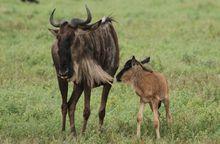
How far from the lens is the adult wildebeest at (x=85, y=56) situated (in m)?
7.92

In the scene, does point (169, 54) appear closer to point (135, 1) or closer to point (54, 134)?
point (54, 134)

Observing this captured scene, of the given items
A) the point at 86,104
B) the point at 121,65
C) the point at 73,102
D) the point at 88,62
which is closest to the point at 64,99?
the point at 73,102

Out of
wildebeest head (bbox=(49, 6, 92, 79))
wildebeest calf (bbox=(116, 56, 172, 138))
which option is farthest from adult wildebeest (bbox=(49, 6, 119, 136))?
wildebeest calf (bbox=(116, 56, 172, 138))

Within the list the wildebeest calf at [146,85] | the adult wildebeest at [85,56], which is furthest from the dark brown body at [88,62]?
the wildebeest calf at [146,85]

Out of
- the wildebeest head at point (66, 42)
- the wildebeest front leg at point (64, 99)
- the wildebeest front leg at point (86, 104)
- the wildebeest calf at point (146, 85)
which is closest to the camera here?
the wildebeest head at point (66, 42)

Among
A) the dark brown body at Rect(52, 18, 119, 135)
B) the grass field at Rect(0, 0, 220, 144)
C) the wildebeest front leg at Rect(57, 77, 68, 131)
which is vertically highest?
the dark brown body at Rect(52, 18, 119, 135)

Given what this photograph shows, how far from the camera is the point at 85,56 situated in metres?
8.16

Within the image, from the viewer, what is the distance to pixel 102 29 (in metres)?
8.58

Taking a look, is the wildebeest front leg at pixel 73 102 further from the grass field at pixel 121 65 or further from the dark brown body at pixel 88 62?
the grass field at pixel 121 65

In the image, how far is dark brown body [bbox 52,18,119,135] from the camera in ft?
26.6

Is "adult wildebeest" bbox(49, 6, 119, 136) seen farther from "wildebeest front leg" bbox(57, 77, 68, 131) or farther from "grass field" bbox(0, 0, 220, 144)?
"grass field" bbox(0, 0, 220, 144)

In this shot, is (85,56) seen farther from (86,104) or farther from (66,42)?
(86,104)

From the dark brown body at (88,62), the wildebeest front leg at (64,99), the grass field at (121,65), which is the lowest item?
the grass field at (121,65)

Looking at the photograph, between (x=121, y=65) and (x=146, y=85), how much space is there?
6.03m
